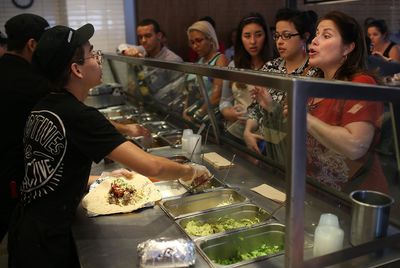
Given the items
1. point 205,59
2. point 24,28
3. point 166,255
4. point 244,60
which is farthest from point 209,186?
point 205,59

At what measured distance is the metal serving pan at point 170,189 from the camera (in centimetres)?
195

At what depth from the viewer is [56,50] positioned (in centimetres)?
153

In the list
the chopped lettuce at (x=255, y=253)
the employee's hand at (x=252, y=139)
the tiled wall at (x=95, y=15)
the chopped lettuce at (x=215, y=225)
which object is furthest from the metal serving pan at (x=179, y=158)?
the tiled wall at (x=95, y=15)

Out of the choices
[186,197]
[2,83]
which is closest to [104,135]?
[186,197]

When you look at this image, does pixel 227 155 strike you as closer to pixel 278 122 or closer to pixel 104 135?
pixel 278 122

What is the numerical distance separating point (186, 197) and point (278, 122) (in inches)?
22.6

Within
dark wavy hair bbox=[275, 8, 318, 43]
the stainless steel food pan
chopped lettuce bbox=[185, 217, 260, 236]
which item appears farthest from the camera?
the stainless steel food pan

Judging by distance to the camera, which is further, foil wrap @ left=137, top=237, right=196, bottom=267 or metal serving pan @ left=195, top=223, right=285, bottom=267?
metal serving pan @ left=195, top=223, right=285, bottom=267

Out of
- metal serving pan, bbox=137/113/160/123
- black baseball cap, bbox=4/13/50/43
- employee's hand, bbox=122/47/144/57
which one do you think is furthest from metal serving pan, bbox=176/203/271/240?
employee's hand, bbox=122/47/144/57

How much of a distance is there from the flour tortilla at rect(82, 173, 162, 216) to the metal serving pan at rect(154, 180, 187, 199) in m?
0.06

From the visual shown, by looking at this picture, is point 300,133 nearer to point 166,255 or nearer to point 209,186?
point 166,255

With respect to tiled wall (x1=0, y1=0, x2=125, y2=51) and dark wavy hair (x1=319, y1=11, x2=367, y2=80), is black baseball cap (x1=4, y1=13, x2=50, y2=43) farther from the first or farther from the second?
tiled wall (x1=0, y1=0, x2=125, y2=51)

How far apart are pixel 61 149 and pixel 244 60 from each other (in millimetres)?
1712

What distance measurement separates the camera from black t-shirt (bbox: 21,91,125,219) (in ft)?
4.82
